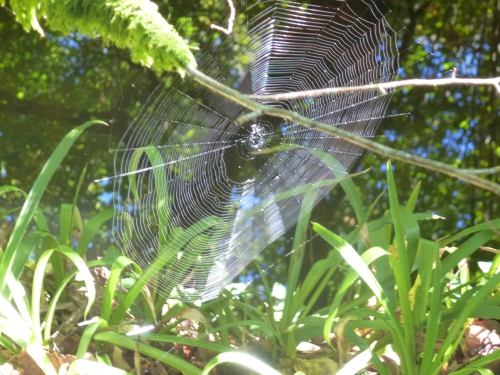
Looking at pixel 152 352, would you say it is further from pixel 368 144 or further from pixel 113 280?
pixel 368 144

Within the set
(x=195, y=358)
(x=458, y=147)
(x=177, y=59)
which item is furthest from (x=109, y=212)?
(x=458, y=147)

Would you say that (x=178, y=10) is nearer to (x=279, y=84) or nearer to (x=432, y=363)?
(x=279, y=84)

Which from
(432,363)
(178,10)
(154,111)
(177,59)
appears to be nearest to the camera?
(177,59)

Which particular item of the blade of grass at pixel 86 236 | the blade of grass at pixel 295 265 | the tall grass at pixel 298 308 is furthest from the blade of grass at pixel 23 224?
the blade of grass at pixel 295 265

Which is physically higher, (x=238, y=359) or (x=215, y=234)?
(x=215, y=234)

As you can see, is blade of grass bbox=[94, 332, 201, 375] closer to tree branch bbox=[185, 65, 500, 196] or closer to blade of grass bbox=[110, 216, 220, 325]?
blade of grass bbox=[110, 216, 220, 325]

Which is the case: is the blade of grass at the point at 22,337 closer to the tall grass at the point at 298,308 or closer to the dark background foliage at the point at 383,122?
the tall grass at the point at 298,308
